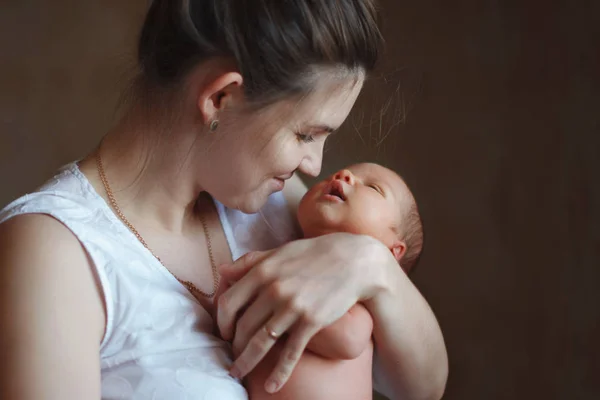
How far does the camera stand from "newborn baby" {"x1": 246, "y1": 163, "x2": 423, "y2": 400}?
1.03m

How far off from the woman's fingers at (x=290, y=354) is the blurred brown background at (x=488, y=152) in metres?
0.47

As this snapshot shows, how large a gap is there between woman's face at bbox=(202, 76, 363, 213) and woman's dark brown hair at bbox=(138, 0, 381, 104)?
3 centimetres

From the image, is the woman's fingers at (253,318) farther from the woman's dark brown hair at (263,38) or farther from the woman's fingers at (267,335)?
the woman's dark brown hair at (263,38)

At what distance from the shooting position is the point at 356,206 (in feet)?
3.89

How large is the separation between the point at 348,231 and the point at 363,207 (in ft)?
0.16

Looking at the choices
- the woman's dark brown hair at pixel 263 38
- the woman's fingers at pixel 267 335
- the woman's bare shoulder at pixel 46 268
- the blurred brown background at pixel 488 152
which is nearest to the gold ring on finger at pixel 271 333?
the woman's fingers at pixel 267 335

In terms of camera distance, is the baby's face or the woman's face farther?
the baby's face

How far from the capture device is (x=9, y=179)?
2.02m

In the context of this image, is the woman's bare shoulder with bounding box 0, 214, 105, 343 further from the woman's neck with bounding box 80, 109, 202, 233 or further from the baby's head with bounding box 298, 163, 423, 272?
the baby's head with bounding box 298, 163, 423, 272

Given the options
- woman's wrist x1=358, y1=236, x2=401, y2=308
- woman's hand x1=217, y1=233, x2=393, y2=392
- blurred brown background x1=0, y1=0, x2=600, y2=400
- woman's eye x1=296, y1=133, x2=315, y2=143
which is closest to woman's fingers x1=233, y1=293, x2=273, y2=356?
woman's hand x1=217, y1=233, x2=393, y2=392

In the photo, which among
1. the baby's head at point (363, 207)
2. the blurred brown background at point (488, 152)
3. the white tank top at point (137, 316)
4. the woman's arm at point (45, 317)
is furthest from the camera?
the blurred brown background at point (488, 152)

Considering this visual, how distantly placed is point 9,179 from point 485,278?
4.51 feet

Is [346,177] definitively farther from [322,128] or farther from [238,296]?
[238,296]

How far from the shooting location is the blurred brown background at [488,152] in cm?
152
